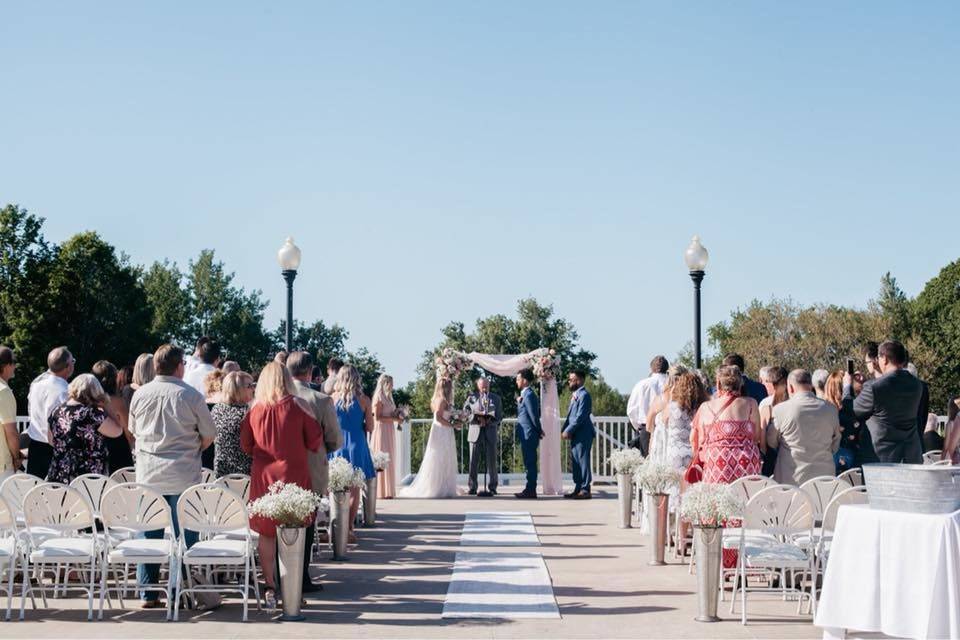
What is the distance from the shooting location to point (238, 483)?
9047mm

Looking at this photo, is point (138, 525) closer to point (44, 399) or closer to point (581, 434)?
point (44, 399)

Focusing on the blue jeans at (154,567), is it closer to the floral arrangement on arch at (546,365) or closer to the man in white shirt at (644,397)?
the man in white shirt at (644,397)

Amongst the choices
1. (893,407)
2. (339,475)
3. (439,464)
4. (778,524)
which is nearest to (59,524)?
(339,475)

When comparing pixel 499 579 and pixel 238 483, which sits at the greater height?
pixel 238 483

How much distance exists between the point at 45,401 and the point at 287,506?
12.1 ft

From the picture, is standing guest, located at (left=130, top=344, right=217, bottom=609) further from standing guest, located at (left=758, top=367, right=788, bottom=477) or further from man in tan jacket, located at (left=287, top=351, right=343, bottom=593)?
standing guest, located at (left=758, top=367, right=788, bottom=477)

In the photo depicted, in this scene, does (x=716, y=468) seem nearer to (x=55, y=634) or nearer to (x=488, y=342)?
(x=55, y=634)

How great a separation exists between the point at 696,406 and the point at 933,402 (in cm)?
6330

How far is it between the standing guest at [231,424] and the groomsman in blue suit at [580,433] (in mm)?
9611

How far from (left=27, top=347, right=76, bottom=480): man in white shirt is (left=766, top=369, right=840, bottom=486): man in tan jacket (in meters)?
6.48

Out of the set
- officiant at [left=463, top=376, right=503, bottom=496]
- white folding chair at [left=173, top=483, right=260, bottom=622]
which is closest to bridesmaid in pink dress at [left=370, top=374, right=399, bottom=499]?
officiant at [left=463, top=376, right=503, bottom=496]

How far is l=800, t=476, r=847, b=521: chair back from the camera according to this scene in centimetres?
900

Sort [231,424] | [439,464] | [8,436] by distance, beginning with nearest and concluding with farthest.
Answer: [231,424] < [8,436] < [439,464]

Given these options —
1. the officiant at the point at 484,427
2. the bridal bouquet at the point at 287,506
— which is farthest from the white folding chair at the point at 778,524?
the officiant at the point at 484,427
